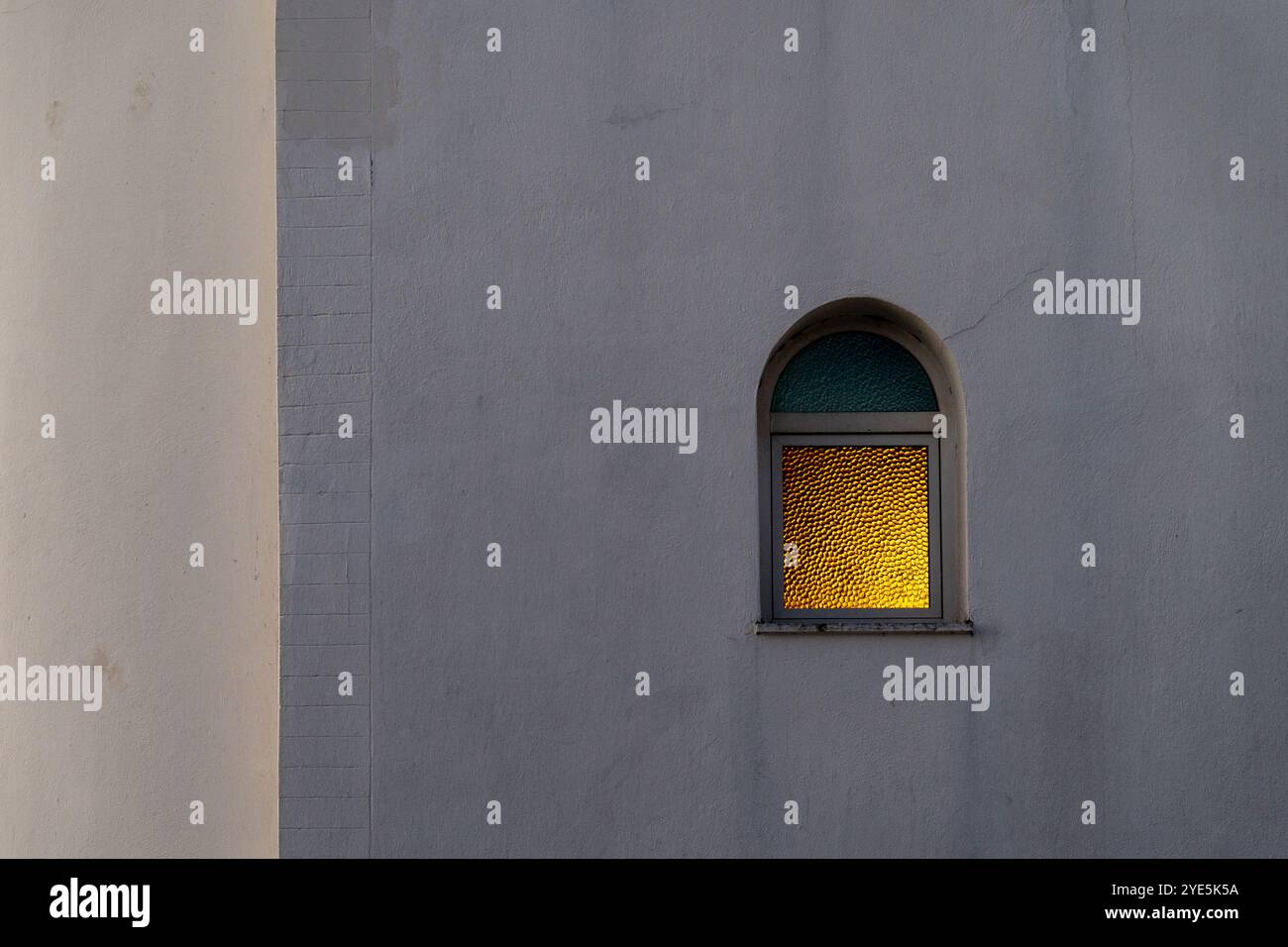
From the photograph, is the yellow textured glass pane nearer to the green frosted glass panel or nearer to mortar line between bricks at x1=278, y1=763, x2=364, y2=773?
the green frosted glass panel

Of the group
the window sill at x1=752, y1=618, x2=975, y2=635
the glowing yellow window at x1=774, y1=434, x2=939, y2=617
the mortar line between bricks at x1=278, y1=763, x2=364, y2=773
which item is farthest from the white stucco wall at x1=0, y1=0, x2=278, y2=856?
the glowing yellow window at x1=774, y1=434, x2=939, y2=617

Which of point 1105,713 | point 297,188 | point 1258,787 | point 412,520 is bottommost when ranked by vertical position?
point 1258,787

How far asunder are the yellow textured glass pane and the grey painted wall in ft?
0.98

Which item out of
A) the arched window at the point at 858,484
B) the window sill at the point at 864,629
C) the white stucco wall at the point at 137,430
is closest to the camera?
the window sill at the point at 864,629

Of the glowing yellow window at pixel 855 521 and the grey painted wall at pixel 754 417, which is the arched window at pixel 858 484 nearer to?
the glowing yellow window at pixel 855 521

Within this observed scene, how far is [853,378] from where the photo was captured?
18.4ft

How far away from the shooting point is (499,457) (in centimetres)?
534

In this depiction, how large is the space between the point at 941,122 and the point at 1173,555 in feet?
6.95

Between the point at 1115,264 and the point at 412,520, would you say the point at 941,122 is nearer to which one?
the point at 1115,264

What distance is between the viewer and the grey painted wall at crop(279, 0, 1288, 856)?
17.2 ft

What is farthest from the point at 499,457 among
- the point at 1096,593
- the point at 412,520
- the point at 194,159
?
the point at 1096,593

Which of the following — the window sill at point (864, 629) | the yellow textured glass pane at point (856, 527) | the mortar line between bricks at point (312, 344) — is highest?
the mortar line between bricks at point (312, 344)

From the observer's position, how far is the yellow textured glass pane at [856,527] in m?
5.54

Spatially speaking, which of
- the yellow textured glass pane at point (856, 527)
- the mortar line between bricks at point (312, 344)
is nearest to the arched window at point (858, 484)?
the yellow textured glass pane at point (856, 527)
